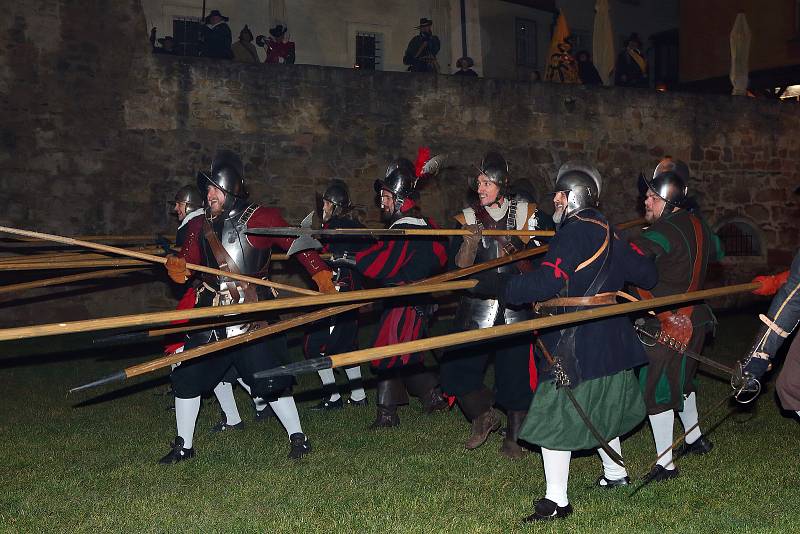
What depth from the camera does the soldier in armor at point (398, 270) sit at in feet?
21.5

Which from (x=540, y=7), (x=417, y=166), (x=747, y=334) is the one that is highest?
(x=540, y=7)

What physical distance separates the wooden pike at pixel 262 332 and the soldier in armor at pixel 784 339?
1.63 m

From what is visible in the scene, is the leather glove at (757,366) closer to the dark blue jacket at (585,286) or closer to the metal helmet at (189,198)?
the dark blue jacket at (585,286)

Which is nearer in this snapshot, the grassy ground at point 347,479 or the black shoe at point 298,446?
the grassy ground at point 347,479

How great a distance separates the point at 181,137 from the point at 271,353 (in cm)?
761

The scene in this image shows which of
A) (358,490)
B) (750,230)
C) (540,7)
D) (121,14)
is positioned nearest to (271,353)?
(358,490)

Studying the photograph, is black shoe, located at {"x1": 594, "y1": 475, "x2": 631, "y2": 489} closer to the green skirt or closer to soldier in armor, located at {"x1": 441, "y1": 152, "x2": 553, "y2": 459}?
the green skirt

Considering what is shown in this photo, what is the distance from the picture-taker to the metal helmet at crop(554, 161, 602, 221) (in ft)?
15.3

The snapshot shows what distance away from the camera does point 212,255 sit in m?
5.80

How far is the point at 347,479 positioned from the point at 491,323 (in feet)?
4.75

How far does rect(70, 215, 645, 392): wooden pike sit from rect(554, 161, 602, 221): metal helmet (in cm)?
100

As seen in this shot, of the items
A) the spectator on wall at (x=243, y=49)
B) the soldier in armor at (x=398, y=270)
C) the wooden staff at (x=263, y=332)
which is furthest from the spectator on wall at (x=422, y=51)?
the wooden staff at (x=263, y=332)

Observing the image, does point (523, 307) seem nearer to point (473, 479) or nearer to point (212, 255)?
point (473, 479)

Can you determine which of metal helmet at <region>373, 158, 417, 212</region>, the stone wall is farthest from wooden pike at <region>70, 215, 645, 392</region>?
the stone wall
